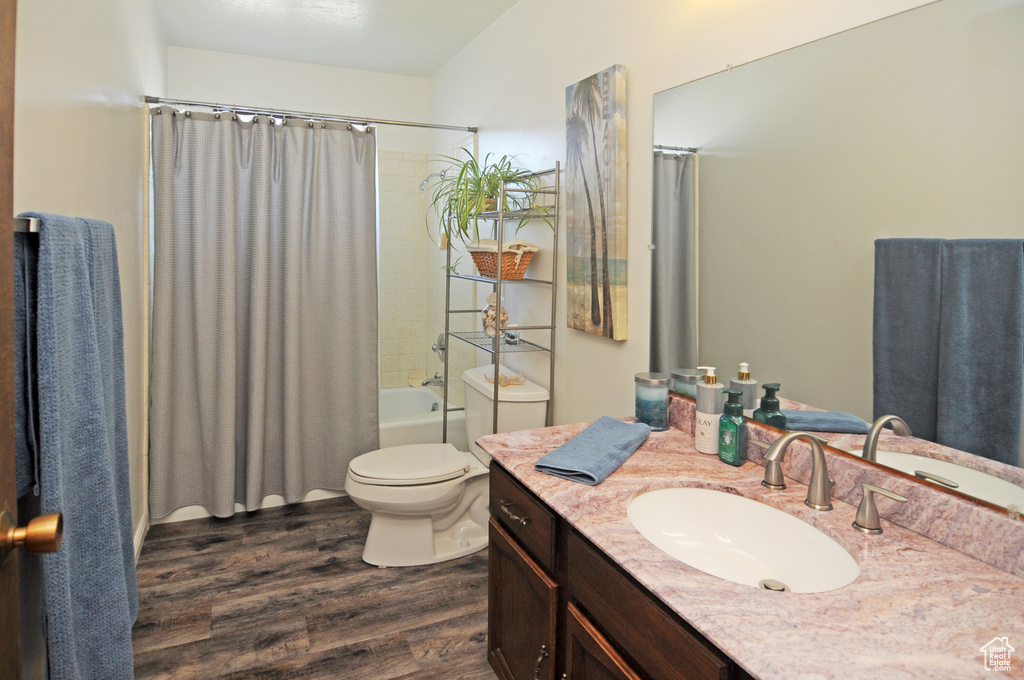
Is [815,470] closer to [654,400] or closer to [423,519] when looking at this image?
[654,400]

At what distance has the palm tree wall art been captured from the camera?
6.82 ft

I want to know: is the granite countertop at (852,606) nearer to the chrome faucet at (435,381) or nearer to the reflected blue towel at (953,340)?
the reflected blue towel at (953,340)

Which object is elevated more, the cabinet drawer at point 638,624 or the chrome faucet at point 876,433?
the chrome faucet at point 876,433

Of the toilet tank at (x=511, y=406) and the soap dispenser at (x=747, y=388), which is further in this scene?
the toilet tank at (x=511, y=406)

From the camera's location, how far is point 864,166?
4.17 ft

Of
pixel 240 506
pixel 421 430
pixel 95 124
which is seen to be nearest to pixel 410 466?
pixel 421 430

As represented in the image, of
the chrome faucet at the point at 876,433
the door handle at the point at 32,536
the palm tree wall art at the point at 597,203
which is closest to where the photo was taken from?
the door handle at the point at 32,536

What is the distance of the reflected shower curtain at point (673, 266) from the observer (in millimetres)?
1809

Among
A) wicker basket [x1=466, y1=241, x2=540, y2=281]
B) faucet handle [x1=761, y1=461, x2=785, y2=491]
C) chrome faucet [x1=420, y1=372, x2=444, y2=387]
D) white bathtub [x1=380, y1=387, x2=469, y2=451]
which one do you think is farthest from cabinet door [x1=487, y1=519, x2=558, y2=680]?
chrome faucet [x1=420, y1=372, x2=444, y2=387]

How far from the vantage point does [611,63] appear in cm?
214

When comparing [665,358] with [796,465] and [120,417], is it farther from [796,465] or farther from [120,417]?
[120,417]

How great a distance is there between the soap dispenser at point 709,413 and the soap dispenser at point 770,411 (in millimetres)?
97

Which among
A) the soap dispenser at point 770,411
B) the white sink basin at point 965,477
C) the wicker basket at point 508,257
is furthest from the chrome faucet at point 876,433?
the wicker basket at point 508,257

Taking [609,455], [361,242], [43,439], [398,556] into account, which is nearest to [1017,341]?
[609,455]
